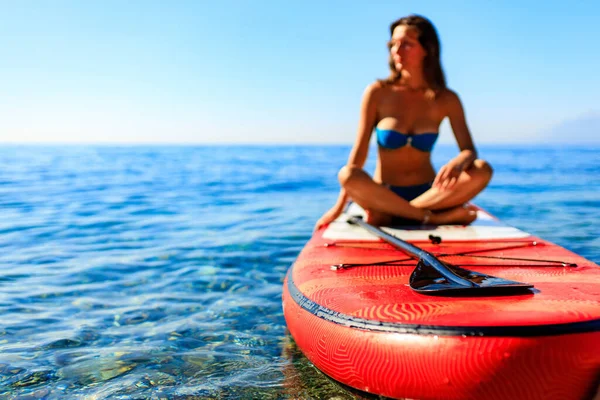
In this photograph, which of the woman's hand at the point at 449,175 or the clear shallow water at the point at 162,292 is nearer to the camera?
the clear shallow water at the point at 162,292

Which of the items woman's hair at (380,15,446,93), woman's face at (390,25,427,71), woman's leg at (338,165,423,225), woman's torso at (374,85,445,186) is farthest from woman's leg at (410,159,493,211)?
woman's face at (390,25,427,71)

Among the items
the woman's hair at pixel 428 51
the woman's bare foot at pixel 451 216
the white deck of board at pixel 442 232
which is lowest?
the white deck of board at pixel 442 232

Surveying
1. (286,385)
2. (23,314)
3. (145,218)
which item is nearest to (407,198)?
(286,385)

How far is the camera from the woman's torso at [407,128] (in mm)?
4383

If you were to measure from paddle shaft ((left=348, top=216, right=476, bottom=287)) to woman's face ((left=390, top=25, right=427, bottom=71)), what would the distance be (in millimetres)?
→ 1318

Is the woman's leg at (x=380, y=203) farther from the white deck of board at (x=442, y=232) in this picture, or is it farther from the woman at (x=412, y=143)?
the white deck of board at (x=442, y=232)

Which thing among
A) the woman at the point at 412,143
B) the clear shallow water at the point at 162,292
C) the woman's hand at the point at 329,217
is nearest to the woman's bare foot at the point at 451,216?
the woman at the point at 412,143

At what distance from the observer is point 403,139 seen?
4.36m

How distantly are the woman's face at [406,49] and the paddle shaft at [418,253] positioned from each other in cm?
132

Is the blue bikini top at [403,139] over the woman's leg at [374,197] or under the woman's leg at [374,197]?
over

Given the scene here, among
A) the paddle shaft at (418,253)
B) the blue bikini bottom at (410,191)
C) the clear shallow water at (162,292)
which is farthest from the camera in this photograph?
the blue bikini bottom at (410,191)

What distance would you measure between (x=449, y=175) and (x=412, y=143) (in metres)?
0.48

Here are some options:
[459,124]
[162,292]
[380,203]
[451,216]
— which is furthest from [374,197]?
[162,292]

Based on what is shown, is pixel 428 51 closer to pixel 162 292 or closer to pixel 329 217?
pixel 329 217
